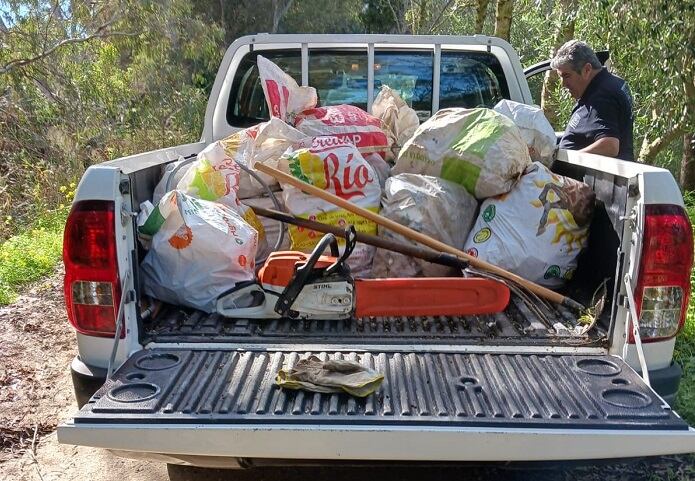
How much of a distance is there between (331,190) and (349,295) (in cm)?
72

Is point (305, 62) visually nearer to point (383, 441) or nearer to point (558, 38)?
point (383, 441)

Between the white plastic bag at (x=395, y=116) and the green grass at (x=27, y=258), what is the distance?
10.9 ft

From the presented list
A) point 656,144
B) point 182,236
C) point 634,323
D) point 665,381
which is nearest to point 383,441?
point 634,323

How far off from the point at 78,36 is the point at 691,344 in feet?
34.3

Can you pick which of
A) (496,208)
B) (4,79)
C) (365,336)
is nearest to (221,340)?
(365,336)

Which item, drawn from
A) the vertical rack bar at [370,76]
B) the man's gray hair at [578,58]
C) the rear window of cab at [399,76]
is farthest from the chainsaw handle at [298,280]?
the man's gray hair at [578,58]

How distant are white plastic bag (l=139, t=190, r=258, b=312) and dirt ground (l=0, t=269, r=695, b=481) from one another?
0.84 metres

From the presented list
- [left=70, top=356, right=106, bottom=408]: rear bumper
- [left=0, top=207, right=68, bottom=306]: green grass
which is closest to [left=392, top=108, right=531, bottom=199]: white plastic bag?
[left=70, top=356, right=106, bottom=408]: rear bumper

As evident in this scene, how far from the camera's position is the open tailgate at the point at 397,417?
195 cm

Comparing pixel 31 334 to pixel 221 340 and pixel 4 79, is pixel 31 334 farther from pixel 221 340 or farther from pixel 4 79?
pixel 4 79

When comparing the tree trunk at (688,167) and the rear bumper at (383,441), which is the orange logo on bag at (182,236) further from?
the tree trunk at (688,167)

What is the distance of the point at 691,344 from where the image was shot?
14.1ft

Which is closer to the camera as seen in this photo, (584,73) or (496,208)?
(496,208)

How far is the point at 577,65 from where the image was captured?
4.50 m
